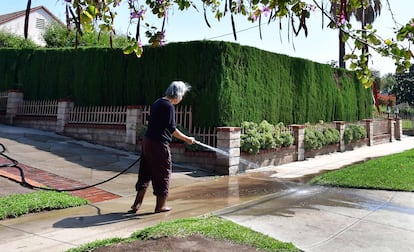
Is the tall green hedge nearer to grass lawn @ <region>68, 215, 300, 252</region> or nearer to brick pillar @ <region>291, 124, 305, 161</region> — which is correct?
brick pillar @ <region>291, 124, 305, 161</region>

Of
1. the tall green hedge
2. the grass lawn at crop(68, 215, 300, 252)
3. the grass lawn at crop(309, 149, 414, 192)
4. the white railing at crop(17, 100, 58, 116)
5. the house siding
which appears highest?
the house siding

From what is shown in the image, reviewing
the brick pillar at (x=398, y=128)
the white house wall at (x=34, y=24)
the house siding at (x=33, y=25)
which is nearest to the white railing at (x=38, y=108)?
the house siding at (x=33, y=25)

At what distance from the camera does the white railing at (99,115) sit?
40.8 ft

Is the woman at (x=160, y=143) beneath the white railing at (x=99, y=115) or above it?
beneath

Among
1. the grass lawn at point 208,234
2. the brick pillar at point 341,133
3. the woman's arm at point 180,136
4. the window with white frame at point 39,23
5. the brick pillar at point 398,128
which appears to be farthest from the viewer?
the window with white frame at point 39,23

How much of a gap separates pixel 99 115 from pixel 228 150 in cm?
567

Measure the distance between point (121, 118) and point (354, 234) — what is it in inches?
369

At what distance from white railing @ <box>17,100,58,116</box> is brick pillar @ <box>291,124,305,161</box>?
9.28 m

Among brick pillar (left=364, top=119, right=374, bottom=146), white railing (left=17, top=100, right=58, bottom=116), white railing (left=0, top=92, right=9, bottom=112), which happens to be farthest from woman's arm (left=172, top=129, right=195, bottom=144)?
brick pillar (left=364, top=119, right=374, bottom=146)

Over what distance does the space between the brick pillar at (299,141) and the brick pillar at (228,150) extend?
12.4 feet

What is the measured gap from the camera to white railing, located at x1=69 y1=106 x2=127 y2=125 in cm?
1243

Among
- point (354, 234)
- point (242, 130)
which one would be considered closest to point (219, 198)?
point (354, 234)

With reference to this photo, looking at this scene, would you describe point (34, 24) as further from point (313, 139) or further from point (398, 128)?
point (398, 128)

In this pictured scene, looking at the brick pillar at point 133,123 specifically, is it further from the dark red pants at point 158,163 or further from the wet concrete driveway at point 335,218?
the dark red pants at point 158,163
